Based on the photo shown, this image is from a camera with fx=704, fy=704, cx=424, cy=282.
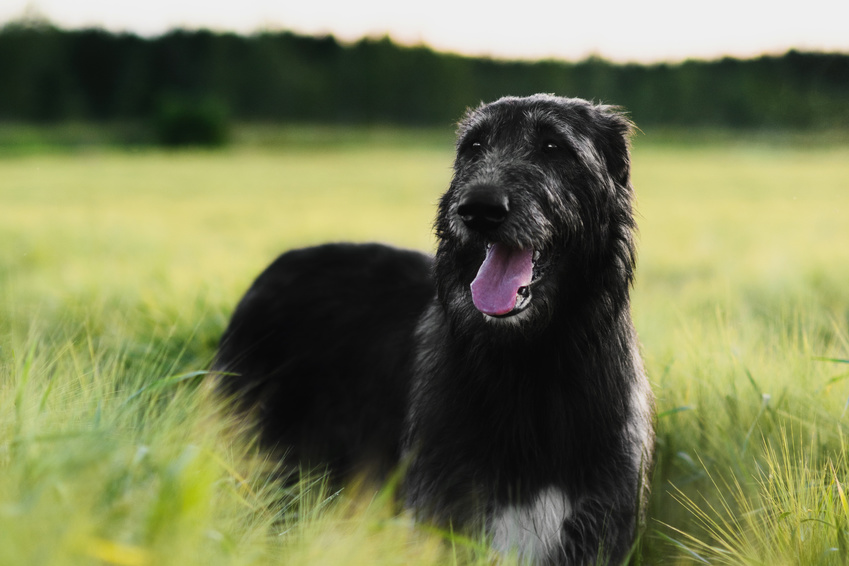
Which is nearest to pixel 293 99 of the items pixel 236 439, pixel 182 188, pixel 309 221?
pixel 182 188

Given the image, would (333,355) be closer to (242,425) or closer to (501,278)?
(242,425)

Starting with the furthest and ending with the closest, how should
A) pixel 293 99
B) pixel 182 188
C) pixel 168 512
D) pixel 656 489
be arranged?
pixel 293 99
pixel 182 188
pixel 656 489
pixel 168 512

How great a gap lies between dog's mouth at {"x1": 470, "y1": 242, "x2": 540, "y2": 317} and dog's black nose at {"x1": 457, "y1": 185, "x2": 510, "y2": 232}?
166 mm

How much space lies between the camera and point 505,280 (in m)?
2.62

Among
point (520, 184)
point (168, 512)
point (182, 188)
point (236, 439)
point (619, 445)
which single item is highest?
point (520, 184)

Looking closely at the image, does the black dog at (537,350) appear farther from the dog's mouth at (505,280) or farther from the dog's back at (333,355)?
the dog's back at (333,355)

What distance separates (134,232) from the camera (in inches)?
403

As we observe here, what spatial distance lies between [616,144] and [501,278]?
834 mm

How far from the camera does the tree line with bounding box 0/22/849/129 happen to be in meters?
60.1

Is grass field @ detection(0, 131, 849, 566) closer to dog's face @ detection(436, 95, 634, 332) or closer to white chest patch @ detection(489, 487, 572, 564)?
white chest patch @ detection(489, 487, 572, 564)

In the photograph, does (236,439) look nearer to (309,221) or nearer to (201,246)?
(201,246)

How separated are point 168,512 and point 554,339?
1.60 metres

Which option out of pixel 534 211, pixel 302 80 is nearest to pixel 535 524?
pixel 534 211

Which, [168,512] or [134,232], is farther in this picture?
[134,232]
